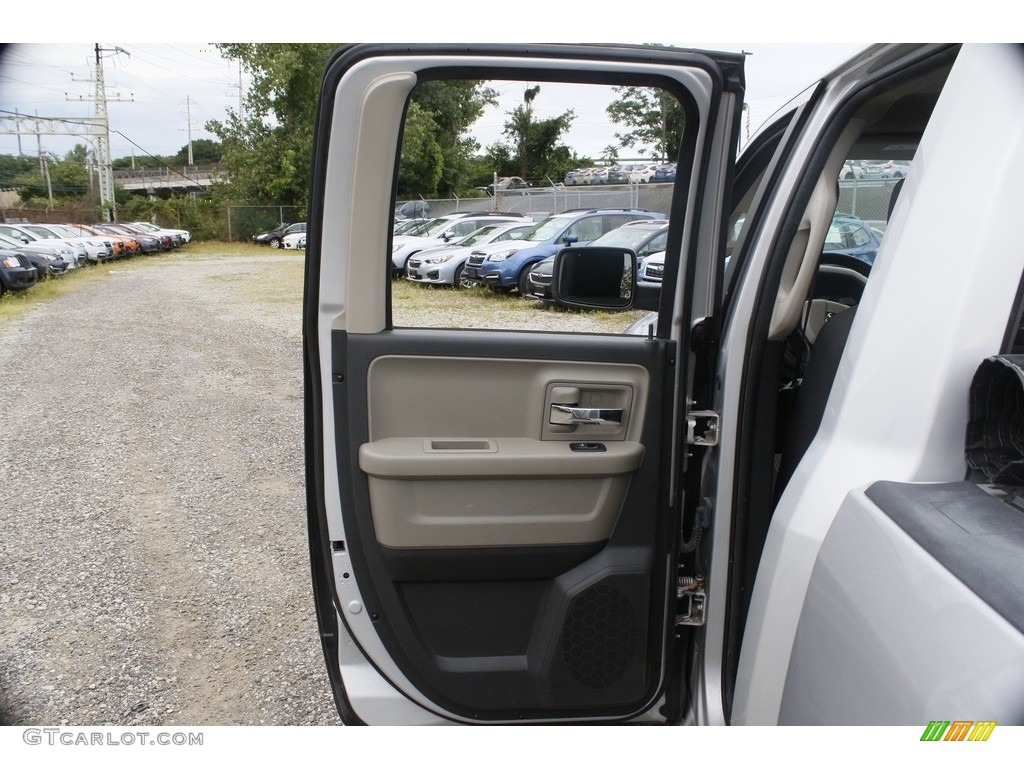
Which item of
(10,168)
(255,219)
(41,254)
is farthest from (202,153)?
(10,168)

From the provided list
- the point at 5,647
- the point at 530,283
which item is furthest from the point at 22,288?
the point at 530,283

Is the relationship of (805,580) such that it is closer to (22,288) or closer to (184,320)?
(184,320)

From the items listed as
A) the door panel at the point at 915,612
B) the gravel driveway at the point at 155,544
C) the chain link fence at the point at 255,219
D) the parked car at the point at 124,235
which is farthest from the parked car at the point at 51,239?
the door panel at the point at 915,612

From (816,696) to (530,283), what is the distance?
1910mm

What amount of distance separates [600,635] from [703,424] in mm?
594

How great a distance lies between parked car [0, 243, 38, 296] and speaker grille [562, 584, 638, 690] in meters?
16.4

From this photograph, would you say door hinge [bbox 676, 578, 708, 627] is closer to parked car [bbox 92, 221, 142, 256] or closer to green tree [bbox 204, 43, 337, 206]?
green tree [bbox 204, 43, 337, 206]

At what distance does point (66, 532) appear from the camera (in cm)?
479

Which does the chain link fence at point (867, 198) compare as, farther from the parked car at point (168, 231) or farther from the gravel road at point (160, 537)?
the parked car at point (168, 231)

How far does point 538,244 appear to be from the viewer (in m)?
9.56

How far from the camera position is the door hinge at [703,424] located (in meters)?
1.85

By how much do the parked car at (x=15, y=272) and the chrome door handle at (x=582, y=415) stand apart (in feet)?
53.5

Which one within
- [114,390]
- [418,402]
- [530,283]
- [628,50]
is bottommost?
[114,390]

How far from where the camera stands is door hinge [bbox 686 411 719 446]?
1.85 m
